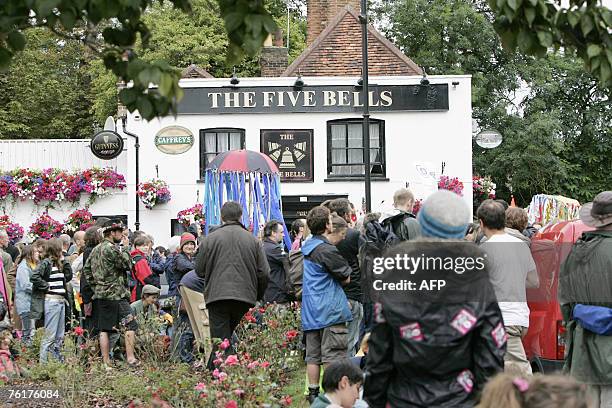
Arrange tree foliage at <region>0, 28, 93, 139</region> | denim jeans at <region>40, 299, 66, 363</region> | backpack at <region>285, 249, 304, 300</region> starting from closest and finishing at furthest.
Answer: backpack at <region>285, 249, 304, 300</region>
denim jeans at <region>40, 299, 66, 363</region>
tree foliage at <region>0, 28, 93, 139</region>

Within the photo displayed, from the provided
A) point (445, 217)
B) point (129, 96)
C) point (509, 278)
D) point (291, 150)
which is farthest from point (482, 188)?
point (129, 96)

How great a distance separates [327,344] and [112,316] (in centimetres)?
412

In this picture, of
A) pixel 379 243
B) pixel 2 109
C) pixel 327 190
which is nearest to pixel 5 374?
pixel 379 243

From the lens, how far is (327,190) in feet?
95.4

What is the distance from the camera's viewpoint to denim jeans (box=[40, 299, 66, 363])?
42.7 ft

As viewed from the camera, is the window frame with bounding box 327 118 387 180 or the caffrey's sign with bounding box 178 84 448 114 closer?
the window frame with bounding box 327 118 387 180

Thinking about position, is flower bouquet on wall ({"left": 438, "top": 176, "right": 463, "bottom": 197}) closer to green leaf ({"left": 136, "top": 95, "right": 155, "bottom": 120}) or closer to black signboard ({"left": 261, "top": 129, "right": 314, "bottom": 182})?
black signboard ({"left": 261, "top": 129, "right": 314, "bottom": 182})

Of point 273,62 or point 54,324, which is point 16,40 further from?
point 273,62

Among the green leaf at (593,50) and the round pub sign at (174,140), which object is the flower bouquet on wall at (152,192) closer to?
the round pub sign at (174,140)

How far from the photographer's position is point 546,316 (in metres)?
9.17

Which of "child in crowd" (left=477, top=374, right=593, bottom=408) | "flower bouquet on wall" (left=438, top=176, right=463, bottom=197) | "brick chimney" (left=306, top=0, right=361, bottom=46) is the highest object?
"brick chimney" (left=306, top=0, right=361, bottom=46)

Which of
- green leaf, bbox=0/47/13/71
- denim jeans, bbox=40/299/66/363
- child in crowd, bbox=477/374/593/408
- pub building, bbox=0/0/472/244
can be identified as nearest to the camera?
child in crowd, bbox=477/374/593/408

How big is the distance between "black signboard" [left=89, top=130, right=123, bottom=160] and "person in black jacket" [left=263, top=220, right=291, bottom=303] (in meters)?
15.5

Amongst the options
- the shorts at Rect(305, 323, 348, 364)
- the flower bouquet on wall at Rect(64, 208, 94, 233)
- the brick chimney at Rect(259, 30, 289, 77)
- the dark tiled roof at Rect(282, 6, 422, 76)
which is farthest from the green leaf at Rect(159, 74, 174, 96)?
the brick chimney at Rect(259, 30, 289, 77)
